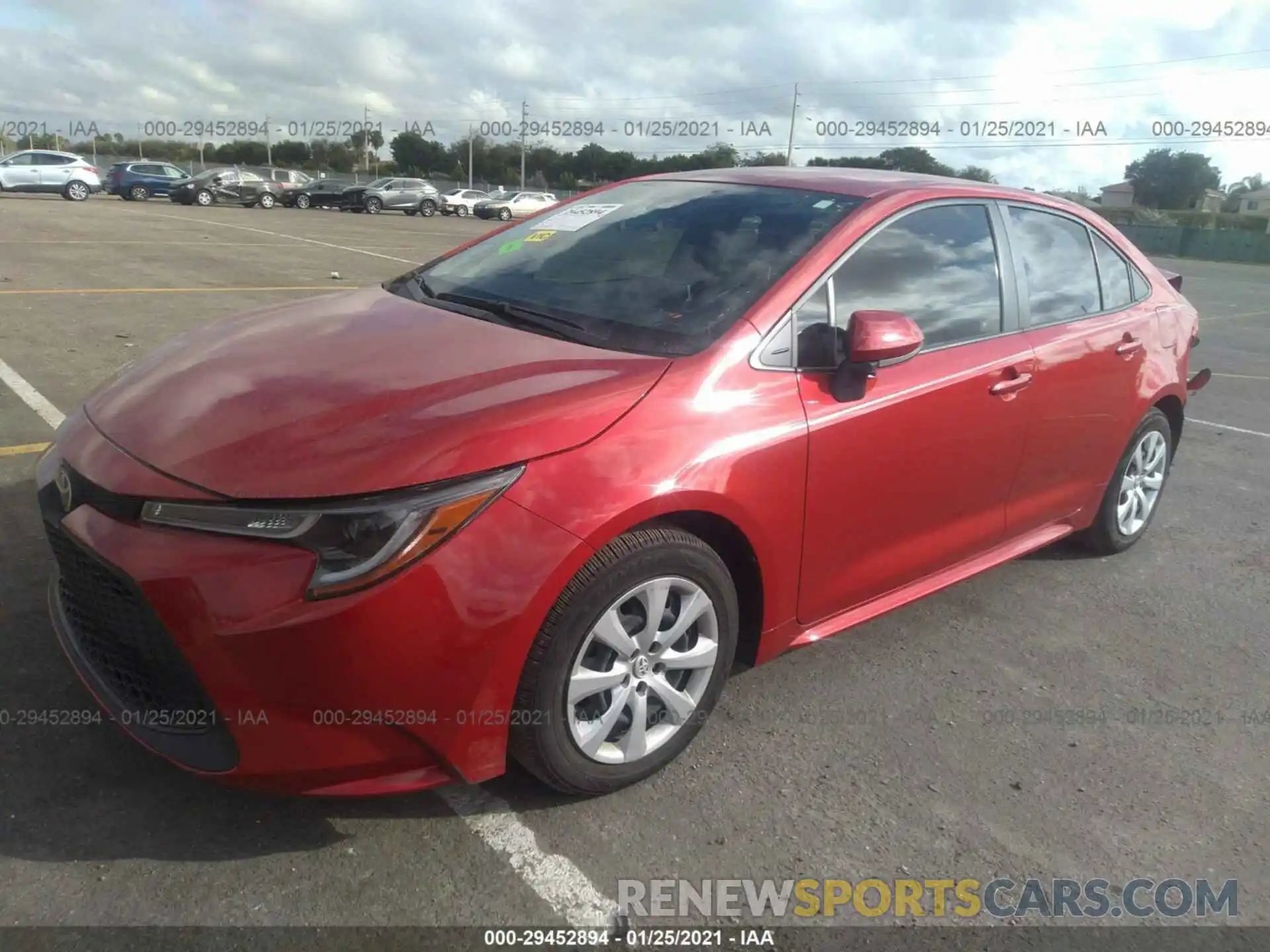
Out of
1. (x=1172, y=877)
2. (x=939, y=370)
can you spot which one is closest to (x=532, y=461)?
(x=939, y=370)

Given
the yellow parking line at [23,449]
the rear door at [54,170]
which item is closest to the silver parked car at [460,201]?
the rear door at [54,170]

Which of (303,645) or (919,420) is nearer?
(303,645)

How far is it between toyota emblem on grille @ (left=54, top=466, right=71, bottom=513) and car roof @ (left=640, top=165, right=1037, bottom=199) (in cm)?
237

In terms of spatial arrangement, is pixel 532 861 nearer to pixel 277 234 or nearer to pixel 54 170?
pixel 277 234

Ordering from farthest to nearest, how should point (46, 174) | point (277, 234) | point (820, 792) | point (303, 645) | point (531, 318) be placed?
point (46, 174)
point (277, 234)
point (531, 318)
point (820, 792)
point (303, 645)

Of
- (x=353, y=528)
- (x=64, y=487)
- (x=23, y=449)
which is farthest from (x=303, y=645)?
(x=23, y=449)

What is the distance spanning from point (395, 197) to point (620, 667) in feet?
128

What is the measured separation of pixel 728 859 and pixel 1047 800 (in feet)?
3.26

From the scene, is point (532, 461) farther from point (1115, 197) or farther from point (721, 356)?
point (1115, 197)

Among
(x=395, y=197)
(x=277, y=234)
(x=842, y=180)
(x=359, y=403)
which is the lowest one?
(x=359, y=403)

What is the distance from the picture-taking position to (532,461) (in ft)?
7.32

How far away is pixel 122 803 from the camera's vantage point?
2406mm

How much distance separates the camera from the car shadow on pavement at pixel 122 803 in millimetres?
2281

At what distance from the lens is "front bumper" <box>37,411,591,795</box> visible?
2.04m
